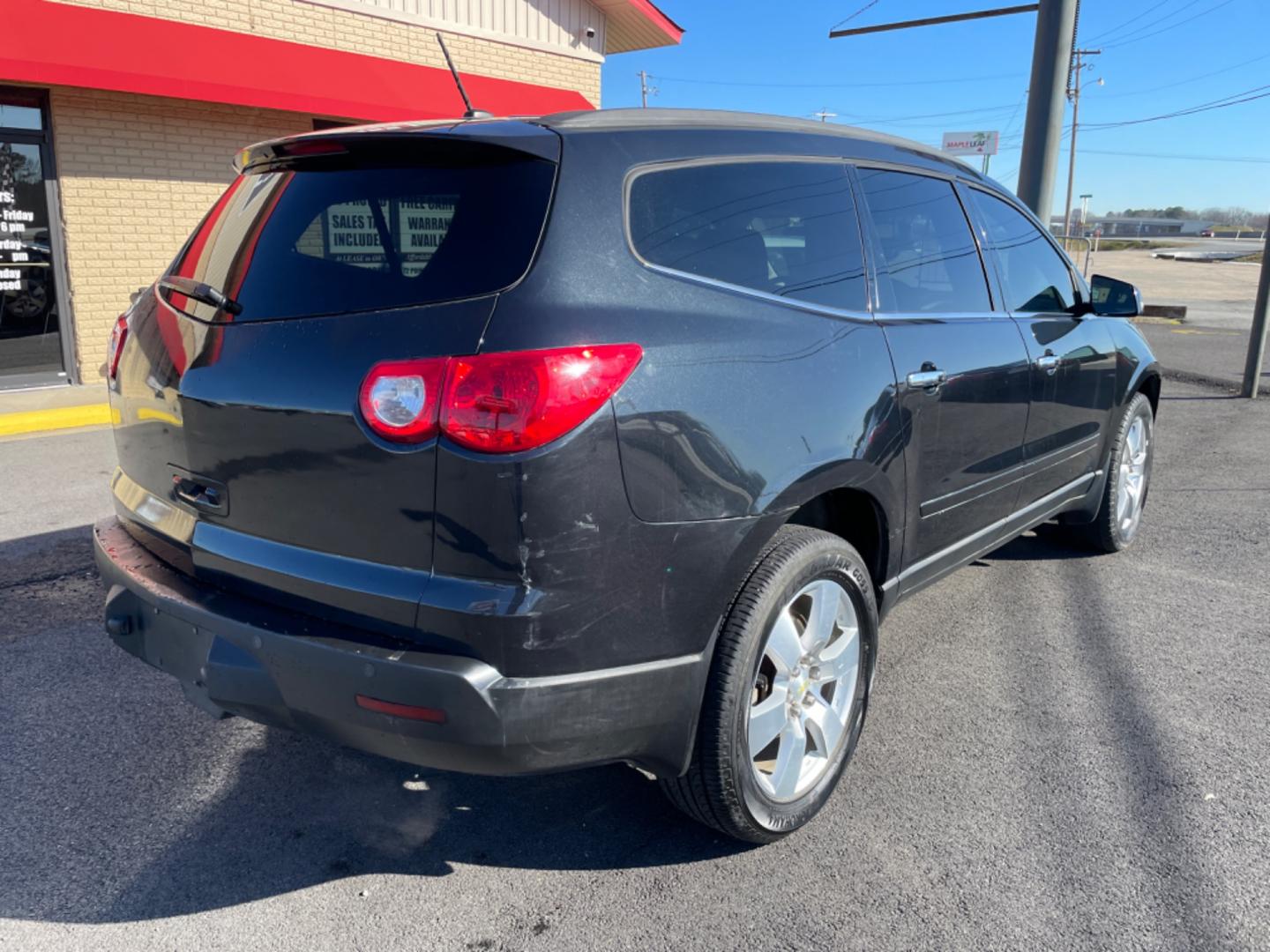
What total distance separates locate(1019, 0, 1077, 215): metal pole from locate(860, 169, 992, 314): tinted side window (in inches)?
263

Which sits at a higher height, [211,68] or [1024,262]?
[211,68]

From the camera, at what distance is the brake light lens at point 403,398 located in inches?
84.5

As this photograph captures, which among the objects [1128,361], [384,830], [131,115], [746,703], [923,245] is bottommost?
[384,830]

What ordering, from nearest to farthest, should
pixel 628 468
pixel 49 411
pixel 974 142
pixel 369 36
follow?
pixel 628 468 < pixel 49 411 < pixel 369 36 < pixel 974 142

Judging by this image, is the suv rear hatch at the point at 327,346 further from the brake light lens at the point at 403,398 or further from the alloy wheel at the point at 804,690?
the alloy wheel at the point at 804,690

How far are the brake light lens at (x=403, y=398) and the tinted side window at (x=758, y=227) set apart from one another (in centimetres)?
62

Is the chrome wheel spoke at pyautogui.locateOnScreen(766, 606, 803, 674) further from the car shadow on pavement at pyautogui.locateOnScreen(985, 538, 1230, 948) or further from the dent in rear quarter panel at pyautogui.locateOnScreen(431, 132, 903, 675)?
the car shadow on pavement at pyautogui.locateOnScreen(985, 538, 1230, 948)

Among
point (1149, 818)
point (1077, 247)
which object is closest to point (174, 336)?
point (1149, 818)

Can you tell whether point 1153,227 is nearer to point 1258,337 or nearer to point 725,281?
point 1258,337

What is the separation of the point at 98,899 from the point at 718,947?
60.5 inches

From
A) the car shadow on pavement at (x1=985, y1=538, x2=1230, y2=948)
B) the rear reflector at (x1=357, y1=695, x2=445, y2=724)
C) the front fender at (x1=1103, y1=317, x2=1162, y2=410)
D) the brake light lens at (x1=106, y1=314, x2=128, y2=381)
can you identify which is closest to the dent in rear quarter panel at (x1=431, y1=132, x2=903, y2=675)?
the rear reflector at (x1=357, y1=695, x2=445, y2=724)

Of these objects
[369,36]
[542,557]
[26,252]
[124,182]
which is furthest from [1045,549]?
[369,36]

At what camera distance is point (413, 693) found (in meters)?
2.16

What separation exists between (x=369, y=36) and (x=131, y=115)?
9.69 ft
